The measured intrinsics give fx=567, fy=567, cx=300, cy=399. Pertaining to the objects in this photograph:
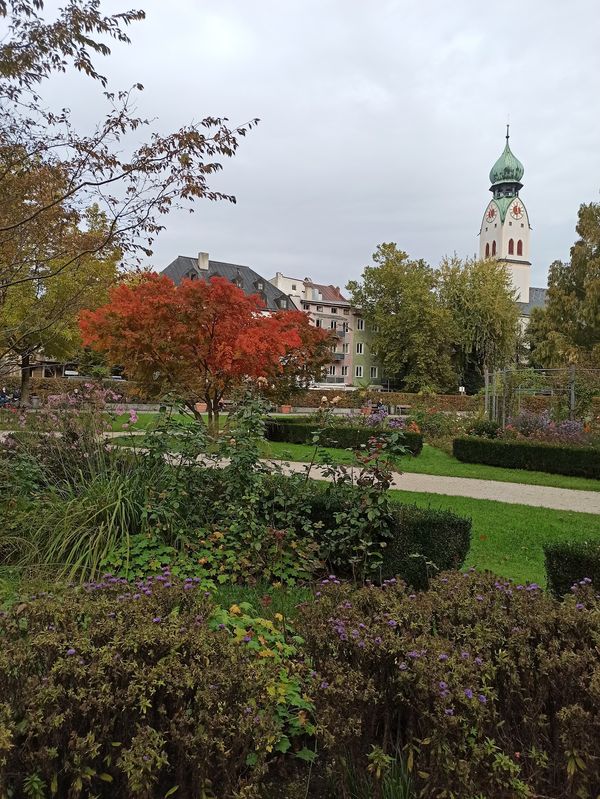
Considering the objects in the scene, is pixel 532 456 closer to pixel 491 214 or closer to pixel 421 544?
pixel 421 544

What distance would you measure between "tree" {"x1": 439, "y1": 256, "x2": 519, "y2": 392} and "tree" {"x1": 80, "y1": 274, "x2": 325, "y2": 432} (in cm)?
3212

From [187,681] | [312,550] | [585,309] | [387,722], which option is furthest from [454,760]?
[585,309]

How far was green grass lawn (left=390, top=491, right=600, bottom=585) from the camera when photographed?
5.11 m

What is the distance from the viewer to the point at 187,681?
167 centimetres

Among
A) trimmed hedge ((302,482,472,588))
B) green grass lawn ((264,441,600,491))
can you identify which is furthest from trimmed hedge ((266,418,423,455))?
trimmed hedge ((302,482,472,588))

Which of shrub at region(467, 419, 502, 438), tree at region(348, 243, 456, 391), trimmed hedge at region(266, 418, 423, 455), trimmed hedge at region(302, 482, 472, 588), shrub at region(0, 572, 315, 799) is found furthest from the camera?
tree at region(348, 243, 456, 391)

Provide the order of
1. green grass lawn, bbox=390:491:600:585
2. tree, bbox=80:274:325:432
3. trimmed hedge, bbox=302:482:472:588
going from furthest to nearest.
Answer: tree, bbox=80:274:325:432 → green grass lawn, bbox=390:491:600:585 → trimmed hedge, bbox=302:482:472:588

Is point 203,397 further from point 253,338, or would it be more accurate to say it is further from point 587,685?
point 587,685

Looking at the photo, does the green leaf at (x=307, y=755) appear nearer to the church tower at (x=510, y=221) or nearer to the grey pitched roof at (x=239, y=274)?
the grey pitched roof at (x=239, y=274)

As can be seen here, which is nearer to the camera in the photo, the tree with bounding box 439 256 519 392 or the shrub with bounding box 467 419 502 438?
the shrub with bounding box 467 419 502 438

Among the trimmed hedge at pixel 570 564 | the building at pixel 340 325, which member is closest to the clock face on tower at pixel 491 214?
the building at pixel 340 325

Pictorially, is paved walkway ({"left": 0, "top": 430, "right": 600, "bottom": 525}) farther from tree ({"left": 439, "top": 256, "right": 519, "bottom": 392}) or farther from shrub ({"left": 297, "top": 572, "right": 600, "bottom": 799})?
tree ({"left": 439, "top": 256, "right": 519, "bottom": 392})

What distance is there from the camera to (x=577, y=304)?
27.0 m

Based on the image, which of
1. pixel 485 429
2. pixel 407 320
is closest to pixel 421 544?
pixel 485 429
